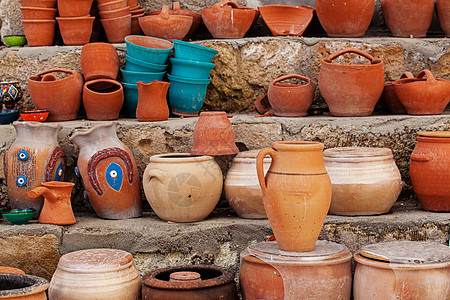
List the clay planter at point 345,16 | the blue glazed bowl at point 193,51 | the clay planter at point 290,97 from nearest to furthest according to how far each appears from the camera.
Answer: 1. the clay planter at point 290,97
2. the blue glazed bowl at point 193,51
3. the clay planter at point 345,16

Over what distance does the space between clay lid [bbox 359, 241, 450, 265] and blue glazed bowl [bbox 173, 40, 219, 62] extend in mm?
1816

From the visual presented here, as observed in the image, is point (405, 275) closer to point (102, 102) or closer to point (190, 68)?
point (190, 68)

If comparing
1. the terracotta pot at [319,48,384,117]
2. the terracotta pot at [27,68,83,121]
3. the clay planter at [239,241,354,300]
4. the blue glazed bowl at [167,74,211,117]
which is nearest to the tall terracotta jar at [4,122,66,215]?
the terracotta pot at [27,68,83,121]

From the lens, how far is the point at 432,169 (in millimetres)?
3670

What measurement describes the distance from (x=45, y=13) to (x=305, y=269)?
287cm

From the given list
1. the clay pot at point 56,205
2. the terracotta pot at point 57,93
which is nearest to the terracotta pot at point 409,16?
the terracotta pot at point 57,93

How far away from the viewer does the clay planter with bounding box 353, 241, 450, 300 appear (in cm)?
295

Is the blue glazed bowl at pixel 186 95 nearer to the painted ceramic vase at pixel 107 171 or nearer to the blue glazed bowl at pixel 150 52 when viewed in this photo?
the blue glazed bowl at pixel 150 52

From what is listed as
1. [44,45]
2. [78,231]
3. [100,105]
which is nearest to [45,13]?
[44,45]

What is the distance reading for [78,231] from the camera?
3.56m

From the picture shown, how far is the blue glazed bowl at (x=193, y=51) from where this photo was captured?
436cm

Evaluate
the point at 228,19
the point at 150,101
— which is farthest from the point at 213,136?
the point at 228,19

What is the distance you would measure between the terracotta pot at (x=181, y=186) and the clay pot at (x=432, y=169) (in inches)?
44.5

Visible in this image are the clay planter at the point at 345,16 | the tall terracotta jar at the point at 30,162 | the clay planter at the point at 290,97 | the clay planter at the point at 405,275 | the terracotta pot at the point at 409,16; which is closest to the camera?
the clay planter at the point at 405,275
